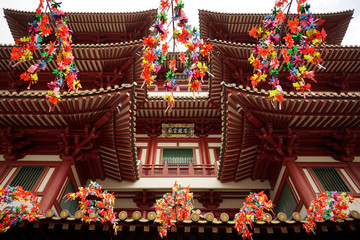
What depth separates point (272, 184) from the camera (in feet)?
32.8

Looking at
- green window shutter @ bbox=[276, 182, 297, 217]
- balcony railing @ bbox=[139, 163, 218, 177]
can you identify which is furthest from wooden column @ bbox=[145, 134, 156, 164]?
green window shutter @ bbox=[276, 182, 297, 217]

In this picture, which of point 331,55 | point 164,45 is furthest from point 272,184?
point 331,55

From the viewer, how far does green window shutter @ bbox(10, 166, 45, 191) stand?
27.6 feet

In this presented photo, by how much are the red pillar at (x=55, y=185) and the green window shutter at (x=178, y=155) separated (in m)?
4.79

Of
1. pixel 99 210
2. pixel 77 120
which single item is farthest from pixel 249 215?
pixel 77 120

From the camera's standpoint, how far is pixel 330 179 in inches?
337

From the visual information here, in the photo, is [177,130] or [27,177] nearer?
[27,177]

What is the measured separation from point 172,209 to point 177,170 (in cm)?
481

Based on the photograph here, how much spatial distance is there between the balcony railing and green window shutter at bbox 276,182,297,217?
2.72 meters

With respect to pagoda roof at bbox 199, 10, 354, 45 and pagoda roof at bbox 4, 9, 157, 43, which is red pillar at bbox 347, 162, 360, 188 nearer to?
pagoda roof at bbox 199, 10, 354, 45

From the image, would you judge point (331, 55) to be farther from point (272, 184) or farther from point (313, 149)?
point (272, 184)

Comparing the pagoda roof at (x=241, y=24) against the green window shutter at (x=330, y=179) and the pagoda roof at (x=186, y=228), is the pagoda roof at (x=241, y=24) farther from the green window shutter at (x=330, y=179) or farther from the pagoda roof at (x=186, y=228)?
the pagoda roof at (x=186, y=228)

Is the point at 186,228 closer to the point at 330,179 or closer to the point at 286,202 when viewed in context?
the point at 286,202

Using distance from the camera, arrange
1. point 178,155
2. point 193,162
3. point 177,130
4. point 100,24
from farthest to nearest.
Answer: point 100,24 < point 177,130 < point 178,155 < point 193,162
